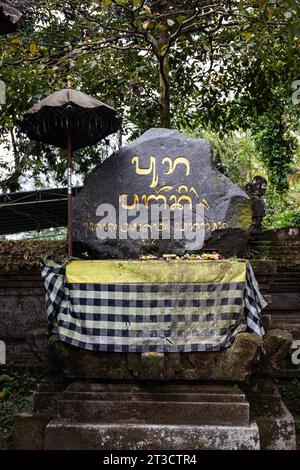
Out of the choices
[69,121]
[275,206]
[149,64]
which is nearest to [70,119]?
[69,121]

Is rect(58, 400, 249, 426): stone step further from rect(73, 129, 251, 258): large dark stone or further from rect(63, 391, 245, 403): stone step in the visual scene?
rect(73, 129, 251, 258): large dark stone

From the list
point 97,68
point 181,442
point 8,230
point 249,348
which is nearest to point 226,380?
point 249,348

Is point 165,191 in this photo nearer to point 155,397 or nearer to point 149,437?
point 155,397

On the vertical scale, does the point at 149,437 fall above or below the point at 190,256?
below

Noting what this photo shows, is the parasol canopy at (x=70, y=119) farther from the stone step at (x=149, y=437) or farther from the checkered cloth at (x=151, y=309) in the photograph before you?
the stone step at (x=149, y=437)

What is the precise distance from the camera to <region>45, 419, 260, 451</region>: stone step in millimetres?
4352

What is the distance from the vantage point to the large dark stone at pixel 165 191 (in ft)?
17.3

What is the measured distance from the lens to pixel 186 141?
219 inches

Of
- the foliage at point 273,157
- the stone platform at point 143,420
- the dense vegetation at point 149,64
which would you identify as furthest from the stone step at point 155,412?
the foliage at point 273,157

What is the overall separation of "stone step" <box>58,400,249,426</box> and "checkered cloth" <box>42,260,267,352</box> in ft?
1.60

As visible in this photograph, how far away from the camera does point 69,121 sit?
18.5 ft

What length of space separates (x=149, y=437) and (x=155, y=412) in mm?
221
